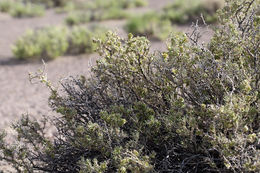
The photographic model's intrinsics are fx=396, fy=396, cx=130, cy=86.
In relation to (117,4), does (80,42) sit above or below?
below

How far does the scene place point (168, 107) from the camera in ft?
9.07

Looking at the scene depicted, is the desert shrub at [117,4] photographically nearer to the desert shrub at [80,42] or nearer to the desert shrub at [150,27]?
the desert shrub at [150,27]

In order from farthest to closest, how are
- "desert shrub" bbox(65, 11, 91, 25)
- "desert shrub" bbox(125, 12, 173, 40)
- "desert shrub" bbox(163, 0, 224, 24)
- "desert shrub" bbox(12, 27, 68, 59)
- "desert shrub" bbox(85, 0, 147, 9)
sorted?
1. "desert shrub" bbox(85, 0, 147, 9)
2. "desert shrub" bbox(65, 11, 91, 25)
3. "desert shrub" bbox(163, 0, 224, 24)
4. "desert shrub" bbox(125, 12, 173, 40)
5. "desert shrub" bbox(12, 27, 68, 59)

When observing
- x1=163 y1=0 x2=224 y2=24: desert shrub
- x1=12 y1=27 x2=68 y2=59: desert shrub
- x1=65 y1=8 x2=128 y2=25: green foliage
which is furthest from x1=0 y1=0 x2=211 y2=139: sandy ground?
x1=163 y1=0 x2=224 y2=24: desert shrub

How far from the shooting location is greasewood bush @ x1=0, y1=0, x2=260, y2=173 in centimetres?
228

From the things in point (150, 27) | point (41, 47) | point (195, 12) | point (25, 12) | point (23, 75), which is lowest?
point (23, 75)

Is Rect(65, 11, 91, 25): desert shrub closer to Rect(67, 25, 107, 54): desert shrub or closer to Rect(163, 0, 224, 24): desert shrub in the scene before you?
Rect(163, 0, 224, 24): desert shrub

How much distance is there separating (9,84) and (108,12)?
7973mm

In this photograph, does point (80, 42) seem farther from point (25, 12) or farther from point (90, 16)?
point (25, 12)

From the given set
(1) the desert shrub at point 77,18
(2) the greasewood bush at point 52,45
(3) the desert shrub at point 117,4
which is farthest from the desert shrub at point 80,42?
(3) the desert shrub at point 117,4

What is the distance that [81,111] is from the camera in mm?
2934

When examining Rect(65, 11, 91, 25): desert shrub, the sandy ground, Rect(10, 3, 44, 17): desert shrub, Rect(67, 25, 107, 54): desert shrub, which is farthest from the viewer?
Rect(10, 3, 44, 17): desert shrub

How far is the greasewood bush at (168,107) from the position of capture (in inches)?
89.9

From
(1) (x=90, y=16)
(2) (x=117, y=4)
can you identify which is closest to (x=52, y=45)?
(1) (x=90, y=16)
